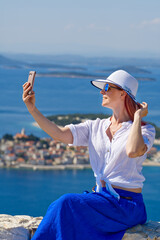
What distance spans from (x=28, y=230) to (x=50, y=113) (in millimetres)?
26258

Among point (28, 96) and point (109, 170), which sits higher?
point (28, 96)

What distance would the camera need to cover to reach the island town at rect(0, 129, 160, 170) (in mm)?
18219

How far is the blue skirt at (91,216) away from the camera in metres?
1.33

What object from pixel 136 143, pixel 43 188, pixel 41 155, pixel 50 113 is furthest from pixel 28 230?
pixel 50 113

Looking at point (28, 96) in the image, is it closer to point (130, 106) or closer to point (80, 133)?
point (80, 133)

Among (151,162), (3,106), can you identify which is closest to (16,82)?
(3,106)

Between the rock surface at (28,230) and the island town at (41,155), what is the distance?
1614 cm

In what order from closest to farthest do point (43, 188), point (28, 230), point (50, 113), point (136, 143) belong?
point (136, 143) → point (28, 230) → point (43, 188) → point (50, 113)

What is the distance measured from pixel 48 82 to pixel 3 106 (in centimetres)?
1070

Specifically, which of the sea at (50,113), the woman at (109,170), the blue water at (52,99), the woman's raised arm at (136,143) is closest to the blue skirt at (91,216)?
the woman at (109,170)

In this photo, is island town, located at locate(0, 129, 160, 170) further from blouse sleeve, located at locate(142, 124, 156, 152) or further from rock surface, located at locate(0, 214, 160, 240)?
blouse sleeve, located at locate(142, 124, 156, 152)

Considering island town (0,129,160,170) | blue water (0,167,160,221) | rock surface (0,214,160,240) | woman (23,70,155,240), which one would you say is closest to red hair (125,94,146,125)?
woman (23,70,155,240)

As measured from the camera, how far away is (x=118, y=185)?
4.74 feet

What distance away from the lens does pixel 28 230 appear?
5.26 feet
